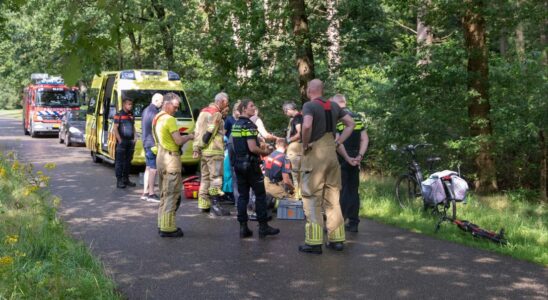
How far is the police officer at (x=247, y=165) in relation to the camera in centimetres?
900

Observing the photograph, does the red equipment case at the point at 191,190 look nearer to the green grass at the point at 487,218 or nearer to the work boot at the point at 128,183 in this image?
the work boot at the point at 128,183

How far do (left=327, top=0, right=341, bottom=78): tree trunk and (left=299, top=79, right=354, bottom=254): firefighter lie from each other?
9209mm

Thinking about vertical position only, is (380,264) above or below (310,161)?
below

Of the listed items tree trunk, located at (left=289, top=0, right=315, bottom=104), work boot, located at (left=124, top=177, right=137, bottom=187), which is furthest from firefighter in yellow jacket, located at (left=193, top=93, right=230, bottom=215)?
tree trunk, located at (left=289, top=0, right=315, bottom=104)

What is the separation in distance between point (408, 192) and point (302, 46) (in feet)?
16.9

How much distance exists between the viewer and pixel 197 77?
23.7 m

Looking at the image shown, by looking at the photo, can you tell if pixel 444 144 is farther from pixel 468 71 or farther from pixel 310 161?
pixel 310 161

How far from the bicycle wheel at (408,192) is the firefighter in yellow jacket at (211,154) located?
298 cm

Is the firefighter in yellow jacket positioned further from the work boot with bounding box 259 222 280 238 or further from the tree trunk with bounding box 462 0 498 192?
the tree trunk with bounding box 462 0 498 192

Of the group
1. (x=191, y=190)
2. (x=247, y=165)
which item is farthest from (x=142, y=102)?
(x=247, y=165)

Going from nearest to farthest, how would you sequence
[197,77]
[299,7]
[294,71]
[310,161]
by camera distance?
1. [310,161]
2. [299,7]
3. [294,71]
4. [197,77]

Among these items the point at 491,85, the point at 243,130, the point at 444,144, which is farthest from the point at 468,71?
the point at 243,130

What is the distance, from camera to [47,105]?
31.1m

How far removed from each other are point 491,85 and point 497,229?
14.6 ft
